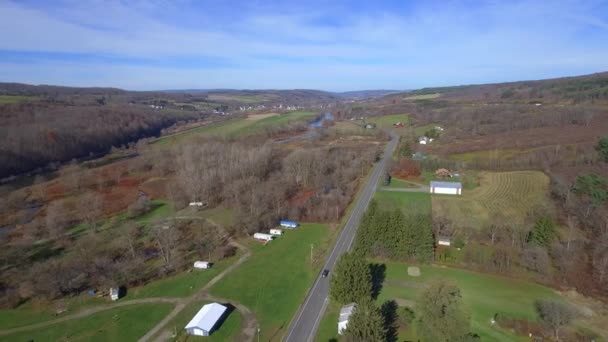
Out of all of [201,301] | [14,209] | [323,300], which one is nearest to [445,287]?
[323,300]

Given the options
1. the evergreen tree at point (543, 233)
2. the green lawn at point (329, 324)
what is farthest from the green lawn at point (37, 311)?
the evergreen tree at point (543, 233)

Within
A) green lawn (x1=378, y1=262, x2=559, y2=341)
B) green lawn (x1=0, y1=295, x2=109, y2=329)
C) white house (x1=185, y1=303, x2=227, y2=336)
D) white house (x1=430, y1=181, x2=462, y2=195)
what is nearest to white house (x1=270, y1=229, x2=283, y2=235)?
green lawn (x1=378, y1=262, x2=559, y2=341)

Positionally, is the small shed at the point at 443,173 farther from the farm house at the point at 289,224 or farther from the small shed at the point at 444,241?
the farm house at the point at 289,224

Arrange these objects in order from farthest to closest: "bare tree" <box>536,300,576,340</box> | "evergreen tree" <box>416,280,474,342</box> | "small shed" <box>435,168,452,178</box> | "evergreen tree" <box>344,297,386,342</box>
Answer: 1. "small shed" <box>435,168,452,178</box>
2. "bare tree" <box>536,300,576,340</box>
3. "evergreen tree" <box>344,297,386,342</box>
4. "evergreen tree" <box>416,280,474,342</box>

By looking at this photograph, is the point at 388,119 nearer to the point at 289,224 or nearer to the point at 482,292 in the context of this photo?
the point at 289,224

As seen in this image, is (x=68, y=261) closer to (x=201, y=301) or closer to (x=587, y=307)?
(x=201, y=301)

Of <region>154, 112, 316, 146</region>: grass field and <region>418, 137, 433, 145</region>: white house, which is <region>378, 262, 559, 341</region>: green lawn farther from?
<region>154, 112, 316, 146</region>: grass field
